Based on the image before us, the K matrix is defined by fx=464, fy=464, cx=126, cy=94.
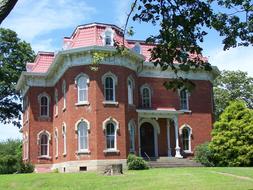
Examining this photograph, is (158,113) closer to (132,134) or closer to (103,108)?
(132,134)

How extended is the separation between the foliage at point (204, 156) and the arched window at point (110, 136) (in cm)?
689

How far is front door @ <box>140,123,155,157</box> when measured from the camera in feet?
117

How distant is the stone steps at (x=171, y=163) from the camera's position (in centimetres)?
3209

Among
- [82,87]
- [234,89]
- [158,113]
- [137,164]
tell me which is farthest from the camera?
[234,89]

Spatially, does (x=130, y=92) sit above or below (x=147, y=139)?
above

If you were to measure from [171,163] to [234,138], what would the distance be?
4722 millimetres

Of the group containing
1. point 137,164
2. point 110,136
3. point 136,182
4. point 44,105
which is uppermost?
point 44,105

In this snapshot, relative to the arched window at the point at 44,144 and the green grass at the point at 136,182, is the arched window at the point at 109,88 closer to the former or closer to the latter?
the green grass at the point at 136,182

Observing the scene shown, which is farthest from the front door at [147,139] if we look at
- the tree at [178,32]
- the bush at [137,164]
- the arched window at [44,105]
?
the tree at [178,32]

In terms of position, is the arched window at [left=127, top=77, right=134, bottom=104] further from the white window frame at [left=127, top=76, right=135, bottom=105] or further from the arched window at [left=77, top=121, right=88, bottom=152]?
the arched window at [left=77, top=121, right=88, bottom=152]

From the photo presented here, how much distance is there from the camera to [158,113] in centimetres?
3491

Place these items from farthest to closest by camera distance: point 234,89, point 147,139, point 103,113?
1. point 234,89
2. point 147,139
3. point 103,113

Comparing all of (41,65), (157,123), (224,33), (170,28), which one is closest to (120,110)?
(157,123)

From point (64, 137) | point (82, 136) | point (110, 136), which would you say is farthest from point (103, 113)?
point (64, 137)
